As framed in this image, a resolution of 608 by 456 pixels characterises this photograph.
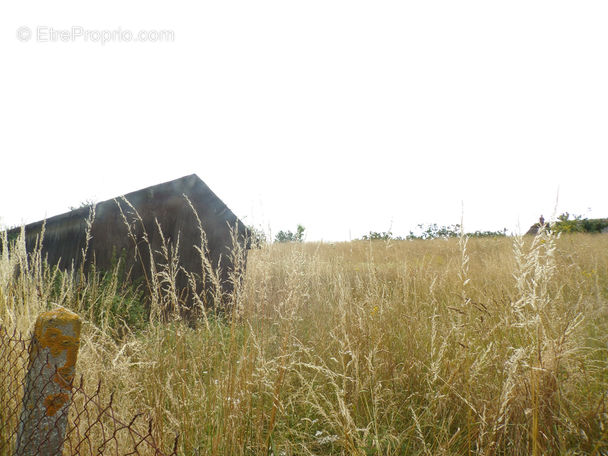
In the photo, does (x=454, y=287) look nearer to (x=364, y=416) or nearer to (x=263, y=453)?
(x=364, y=416)

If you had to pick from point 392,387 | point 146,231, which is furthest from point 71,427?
point 146,231

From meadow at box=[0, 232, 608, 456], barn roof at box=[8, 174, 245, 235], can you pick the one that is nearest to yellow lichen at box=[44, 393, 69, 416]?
meadow at box=[0, 232, 608, 456]

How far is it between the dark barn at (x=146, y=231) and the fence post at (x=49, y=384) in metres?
4.74

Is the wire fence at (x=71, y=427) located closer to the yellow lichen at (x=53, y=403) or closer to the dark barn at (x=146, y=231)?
the yellow lichen at (x=53, y=403)

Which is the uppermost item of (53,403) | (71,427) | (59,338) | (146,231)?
(146,231)

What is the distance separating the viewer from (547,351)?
6.92 feet

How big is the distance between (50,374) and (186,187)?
6.00 meters

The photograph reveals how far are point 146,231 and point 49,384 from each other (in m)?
5.74

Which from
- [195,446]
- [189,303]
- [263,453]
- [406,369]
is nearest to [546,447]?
[406,369]

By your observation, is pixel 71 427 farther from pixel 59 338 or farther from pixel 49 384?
pixel 59 338

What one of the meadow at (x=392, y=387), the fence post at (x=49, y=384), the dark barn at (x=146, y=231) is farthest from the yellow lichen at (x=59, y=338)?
the dark barn at (x=146, y=231)

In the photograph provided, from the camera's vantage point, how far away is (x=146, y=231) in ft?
23.6

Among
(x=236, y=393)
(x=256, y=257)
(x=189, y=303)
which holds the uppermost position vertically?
(x=256, y=257)

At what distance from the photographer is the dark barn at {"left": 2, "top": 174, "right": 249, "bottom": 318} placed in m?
6.89
